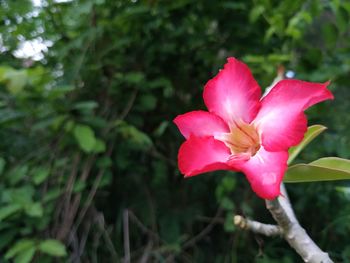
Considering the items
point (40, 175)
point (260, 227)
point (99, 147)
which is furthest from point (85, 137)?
point (260, 227)

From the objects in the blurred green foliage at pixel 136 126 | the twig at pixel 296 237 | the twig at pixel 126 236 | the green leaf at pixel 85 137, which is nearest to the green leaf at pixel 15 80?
the blurred green foliage at pixel 136 126

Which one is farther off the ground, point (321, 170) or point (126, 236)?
point (321, 170)

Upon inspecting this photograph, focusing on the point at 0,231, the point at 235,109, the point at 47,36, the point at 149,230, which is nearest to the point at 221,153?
the point at 235,109

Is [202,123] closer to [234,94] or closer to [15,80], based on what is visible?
[234,94]

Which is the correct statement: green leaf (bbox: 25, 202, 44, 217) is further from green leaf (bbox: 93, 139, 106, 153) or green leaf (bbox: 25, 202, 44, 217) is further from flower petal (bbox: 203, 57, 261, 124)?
flower petal (bbox: 203, 57, 261, 124)

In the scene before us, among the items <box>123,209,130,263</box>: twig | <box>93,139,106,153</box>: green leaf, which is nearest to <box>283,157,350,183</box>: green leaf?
<box>93,139,106,153</box>: green leaf
